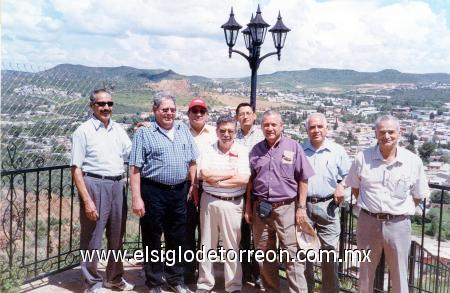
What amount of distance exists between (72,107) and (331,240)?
4.45 metres

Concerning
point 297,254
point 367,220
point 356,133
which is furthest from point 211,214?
point 356,133

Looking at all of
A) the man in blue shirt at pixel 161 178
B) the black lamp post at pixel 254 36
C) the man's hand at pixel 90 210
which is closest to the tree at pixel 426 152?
the black lamp post at pixel 254 36

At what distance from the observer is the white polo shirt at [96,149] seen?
3.74m

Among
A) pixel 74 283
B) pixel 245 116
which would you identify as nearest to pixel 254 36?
pixel 245 116

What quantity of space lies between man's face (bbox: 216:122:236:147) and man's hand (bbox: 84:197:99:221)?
1258 mm

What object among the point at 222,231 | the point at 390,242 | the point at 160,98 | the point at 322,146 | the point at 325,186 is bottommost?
the point at 222,231

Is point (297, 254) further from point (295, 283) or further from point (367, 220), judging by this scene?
point (367, 220)

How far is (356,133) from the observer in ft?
43.6

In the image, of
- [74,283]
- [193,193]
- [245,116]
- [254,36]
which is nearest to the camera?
[193,193]

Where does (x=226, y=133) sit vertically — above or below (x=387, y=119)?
below

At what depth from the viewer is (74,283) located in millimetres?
4379

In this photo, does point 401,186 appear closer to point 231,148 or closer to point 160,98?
Answer: point 231,148

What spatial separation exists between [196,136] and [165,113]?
539mm

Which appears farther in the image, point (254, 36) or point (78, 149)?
point (254, 36)
